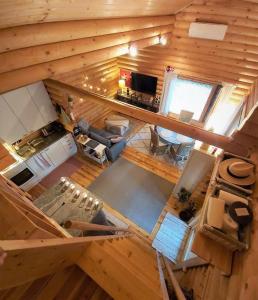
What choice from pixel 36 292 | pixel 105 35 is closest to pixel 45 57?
pixel 105 35

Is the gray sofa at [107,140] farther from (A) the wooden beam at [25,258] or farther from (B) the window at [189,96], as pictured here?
(A) the wooden beam at [25,258]

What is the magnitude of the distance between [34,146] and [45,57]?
279 cm

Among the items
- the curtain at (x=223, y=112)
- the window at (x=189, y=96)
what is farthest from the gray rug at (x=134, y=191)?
the window at (x=189, y=96)

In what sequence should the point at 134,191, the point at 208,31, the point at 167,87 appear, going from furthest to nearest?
1. the point at 167,87
2. the point at 134,191
3. the point at 208,31

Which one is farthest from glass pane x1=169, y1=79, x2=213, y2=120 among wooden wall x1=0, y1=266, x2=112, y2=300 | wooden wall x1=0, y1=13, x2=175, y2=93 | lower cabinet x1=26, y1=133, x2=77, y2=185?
wooden wall x1=0, y1=266, x2=112, y2=300

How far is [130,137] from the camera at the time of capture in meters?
5.79

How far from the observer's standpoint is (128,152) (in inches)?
207

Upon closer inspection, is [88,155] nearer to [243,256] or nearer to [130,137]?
[130,137]

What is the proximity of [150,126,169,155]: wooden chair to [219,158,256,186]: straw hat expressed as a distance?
120 inches

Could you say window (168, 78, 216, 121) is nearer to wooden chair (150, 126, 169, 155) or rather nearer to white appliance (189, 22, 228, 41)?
white appliance (189, 22, 228, 41)

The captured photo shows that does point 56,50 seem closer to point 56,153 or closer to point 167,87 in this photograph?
point 56,153

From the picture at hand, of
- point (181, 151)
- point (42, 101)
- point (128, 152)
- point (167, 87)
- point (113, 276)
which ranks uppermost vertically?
point (167, 87)

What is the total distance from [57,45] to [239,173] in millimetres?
2564

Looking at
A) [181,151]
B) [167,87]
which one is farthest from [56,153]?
[167,87]
